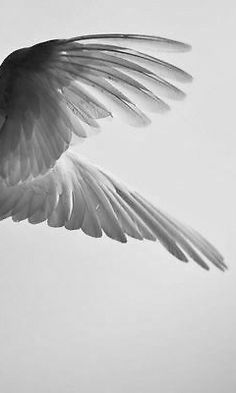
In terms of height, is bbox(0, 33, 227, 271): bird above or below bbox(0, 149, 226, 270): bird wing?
above

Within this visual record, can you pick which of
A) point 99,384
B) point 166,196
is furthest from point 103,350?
point 166,196

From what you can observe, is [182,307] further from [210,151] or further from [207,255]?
[207,255]

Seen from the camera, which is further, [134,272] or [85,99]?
[134,272]

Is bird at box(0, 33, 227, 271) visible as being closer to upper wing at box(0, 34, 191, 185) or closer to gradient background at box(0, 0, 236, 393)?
upper wing at box(0, 34, 191, 185)

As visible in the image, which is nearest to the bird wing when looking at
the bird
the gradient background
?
the bird

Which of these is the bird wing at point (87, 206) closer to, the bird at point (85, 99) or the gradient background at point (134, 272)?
the bird at point (85, 99)

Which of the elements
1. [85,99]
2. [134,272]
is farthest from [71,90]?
[134,272]

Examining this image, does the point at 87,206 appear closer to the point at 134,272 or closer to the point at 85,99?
the point at 85,99
